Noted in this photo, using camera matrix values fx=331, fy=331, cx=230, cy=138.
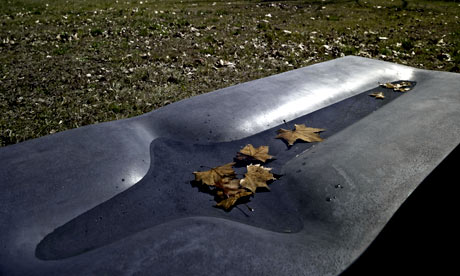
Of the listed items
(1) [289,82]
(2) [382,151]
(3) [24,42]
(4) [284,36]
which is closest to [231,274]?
(2) [382,151]

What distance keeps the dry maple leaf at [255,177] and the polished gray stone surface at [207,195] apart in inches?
2.0

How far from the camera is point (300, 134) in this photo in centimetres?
198

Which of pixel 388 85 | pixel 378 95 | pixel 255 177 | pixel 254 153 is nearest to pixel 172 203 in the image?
pixel 255 177

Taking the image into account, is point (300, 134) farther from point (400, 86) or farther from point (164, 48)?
point (164, 48)

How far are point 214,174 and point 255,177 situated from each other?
207 mm

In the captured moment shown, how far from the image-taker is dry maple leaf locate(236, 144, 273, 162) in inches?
70.9

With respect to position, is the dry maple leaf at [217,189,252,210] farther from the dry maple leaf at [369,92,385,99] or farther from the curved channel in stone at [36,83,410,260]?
the dry maple leaf at [369,92,385,99]

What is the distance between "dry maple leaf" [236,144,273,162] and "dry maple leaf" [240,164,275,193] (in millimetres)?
96

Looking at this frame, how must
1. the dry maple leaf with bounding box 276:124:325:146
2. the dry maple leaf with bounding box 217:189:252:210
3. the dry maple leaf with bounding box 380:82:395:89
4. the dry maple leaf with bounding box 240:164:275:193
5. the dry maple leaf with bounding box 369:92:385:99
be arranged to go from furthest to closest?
the dry maple leaf with bounding box 380:82:395:89 < the dry maple leaf with bounding box 369:92:385:99 < the dry maple leaf with bounding box 276:124:325:146 < the dry maple leaf with bounding box 240:164:275:193 < the dry maple leaf with bounding box 217:189:252:210

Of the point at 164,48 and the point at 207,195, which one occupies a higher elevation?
the point at 207,195

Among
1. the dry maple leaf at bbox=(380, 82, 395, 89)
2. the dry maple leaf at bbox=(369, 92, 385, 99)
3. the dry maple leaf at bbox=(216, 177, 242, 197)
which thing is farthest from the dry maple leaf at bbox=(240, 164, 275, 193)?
the dry maple leaf at bbox=(380, 82, 395, 89)

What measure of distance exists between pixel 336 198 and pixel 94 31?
550 centimetres

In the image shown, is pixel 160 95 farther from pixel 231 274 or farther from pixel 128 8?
pixel 128 8

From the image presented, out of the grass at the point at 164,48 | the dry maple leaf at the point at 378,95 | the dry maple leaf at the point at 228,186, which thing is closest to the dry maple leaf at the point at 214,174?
the dry maple leaf at the point at 228,186
